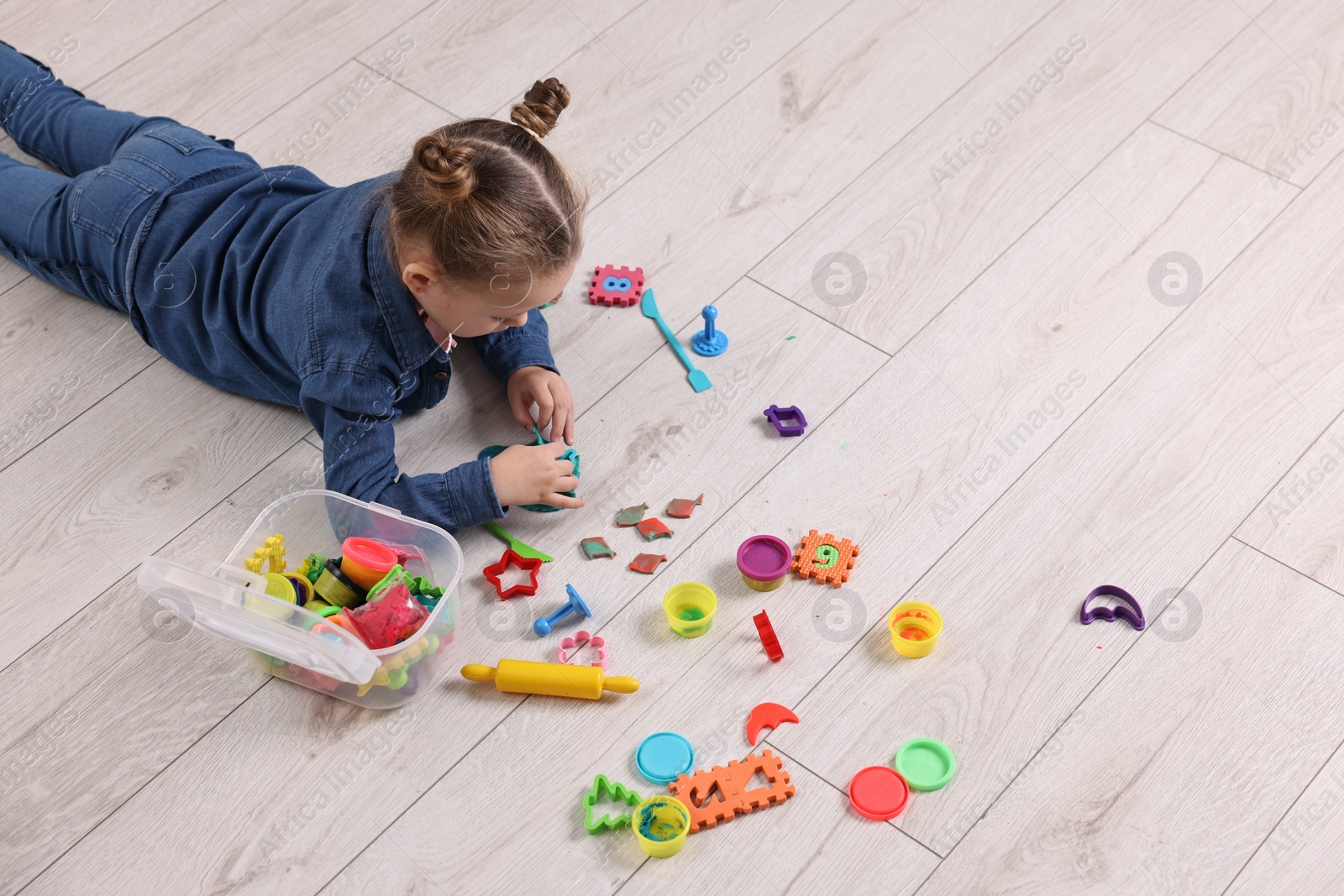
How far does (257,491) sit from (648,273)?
53cm

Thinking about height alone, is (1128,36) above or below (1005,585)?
above

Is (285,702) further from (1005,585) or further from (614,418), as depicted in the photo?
(1005,585)

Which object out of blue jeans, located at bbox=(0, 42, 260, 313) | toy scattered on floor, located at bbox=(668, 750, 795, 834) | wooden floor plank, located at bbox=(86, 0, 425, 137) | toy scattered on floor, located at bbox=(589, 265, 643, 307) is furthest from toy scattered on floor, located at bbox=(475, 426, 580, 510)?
wooden floor plank, located at bbox=(86, 0, 425, 137)

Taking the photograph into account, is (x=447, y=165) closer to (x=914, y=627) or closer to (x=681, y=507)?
(x=681, y=507)

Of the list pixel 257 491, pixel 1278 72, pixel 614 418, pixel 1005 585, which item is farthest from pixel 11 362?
pixel 1278 72

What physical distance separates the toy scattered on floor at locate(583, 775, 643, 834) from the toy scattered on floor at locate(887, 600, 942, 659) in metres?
0.29

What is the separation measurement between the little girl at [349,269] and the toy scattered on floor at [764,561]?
0.63 feet

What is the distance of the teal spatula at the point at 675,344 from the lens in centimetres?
131

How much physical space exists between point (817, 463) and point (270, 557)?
0.57 m

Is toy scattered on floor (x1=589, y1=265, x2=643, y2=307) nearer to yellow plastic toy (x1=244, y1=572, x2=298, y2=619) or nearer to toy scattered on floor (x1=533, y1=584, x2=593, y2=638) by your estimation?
toy scattered on floor (x1=533, y1=584, x2=593, y2=638)

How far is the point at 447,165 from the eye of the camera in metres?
0.93

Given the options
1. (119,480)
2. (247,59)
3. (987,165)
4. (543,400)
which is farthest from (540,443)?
(247,59)

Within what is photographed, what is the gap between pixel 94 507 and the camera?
4.06ft

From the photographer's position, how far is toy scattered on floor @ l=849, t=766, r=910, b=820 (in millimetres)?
995
